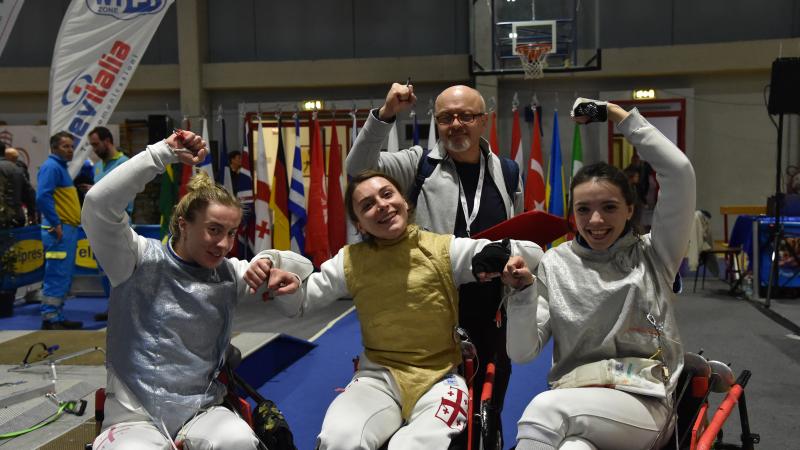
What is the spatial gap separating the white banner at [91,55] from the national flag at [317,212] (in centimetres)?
196

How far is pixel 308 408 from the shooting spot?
11.2ft

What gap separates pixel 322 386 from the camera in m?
3.79

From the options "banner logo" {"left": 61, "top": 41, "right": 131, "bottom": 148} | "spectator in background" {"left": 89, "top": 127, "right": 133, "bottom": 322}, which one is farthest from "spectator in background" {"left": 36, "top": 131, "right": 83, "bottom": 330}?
"spectator in background" {"left": 89, "top": 127, "right": 133, "bottom": 322}

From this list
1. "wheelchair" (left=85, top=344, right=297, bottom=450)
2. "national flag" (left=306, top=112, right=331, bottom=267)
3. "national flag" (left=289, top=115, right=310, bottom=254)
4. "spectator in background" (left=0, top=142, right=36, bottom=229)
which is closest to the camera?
"wheelchair" (left=85, top=344, right=297, bottom=450)

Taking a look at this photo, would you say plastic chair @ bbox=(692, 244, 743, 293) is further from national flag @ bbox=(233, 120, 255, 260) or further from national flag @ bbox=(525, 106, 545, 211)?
national flag @ bbox=(233, 120, 255, 260)

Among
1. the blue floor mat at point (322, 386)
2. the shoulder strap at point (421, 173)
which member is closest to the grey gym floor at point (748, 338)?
the blue floor mat at point (322, 386)

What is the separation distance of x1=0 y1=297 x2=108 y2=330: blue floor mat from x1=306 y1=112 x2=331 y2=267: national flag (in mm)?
1966

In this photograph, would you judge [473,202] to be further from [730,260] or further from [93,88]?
[730,260]

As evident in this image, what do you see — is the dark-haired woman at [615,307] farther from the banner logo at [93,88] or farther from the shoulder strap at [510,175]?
the banner logo at [93,88]

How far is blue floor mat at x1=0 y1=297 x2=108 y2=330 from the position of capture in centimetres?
558

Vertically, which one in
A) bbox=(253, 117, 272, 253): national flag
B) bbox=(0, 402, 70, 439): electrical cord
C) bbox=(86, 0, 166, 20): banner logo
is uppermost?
bbox=(86, 0, 166, 20): banner logo

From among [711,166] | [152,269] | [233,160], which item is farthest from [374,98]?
[152,269]

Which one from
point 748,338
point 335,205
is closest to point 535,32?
point 335,205

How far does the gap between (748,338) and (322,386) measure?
3173 mm
